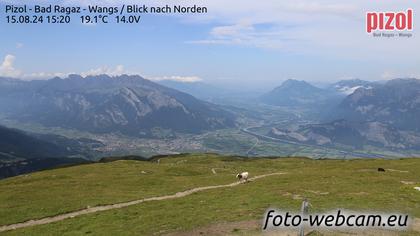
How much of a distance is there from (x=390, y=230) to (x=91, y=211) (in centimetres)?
3754

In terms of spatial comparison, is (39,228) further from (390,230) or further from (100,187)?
(390,230)

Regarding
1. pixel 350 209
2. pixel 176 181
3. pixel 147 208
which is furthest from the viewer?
pixel 176 181

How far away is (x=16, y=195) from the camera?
69.4m

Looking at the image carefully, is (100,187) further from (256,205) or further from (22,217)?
(256,205)

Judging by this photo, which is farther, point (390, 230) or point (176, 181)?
point (176, 181)

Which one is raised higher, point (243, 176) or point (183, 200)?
point (183, 200)

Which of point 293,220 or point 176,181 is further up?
point 293,220

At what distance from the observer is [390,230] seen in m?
36.7

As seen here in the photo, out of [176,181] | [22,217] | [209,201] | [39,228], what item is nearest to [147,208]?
[209,201]

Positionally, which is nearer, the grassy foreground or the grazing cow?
the grassy foreground

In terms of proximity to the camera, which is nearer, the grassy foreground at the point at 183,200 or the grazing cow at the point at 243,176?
the grassy foreground at the point at 183,200

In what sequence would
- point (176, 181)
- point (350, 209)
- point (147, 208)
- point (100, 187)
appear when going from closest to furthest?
1. point (350, 209)
2. point (147, 208)
3. point (100, 187)
4. point (176, 181)

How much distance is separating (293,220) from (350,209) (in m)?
10.8

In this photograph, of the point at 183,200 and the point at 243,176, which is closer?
the point at 183,200
